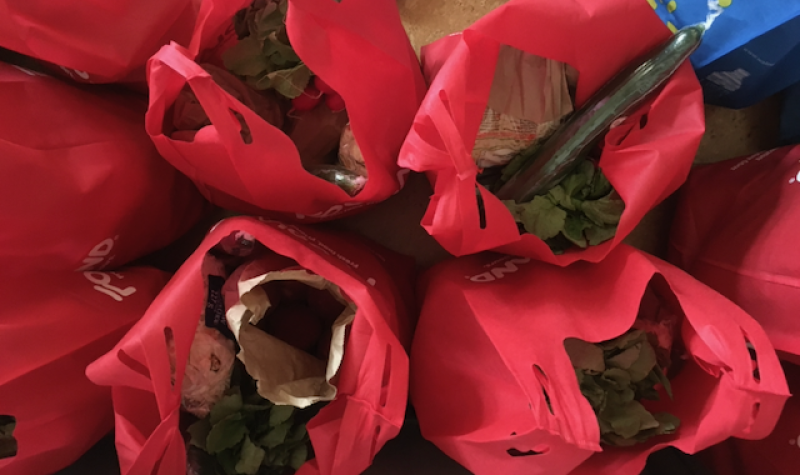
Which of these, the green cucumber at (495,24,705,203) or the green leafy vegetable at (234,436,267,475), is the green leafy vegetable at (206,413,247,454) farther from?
the green cucumber at (495,24,705,203)

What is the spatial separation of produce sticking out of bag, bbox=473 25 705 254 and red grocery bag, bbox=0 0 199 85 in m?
0.44

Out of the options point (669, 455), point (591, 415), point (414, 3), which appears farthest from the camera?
point (414, 3)

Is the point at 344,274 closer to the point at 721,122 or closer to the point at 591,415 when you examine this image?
the point at 591,415

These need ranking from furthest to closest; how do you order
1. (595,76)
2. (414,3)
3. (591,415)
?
(414,3) < (595,76) < (591,415)

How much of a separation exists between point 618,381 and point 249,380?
49cm

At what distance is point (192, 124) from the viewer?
65 centimetres

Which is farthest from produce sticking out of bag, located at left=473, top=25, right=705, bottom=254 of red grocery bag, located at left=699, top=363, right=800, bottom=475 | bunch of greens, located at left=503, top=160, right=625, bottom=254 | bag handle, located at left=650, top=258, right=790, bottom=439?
red grocery bag, located at left=699, top=363, right=800, bottom=475

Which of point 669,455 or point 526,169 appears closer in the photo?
point 526,169

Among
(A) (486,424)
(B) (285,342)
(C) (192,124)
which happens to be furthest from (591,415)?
(C) (192,124)

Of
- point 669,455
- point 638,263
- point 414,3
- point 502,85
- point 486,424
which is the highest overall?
point 414,3

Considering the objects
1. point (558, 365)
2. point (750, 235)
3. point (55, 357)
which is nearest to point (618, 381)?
point (558, 365)

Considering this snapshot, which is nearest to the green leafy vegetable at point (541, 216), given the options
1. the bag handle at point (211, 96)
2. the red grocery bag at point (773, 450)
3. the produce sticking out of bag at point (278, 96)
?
the produce sticking out of bag at point (278, 96)

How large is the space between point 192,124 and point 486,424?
0.53 m

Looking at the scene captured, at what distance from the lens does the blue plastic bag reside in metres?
0.64
